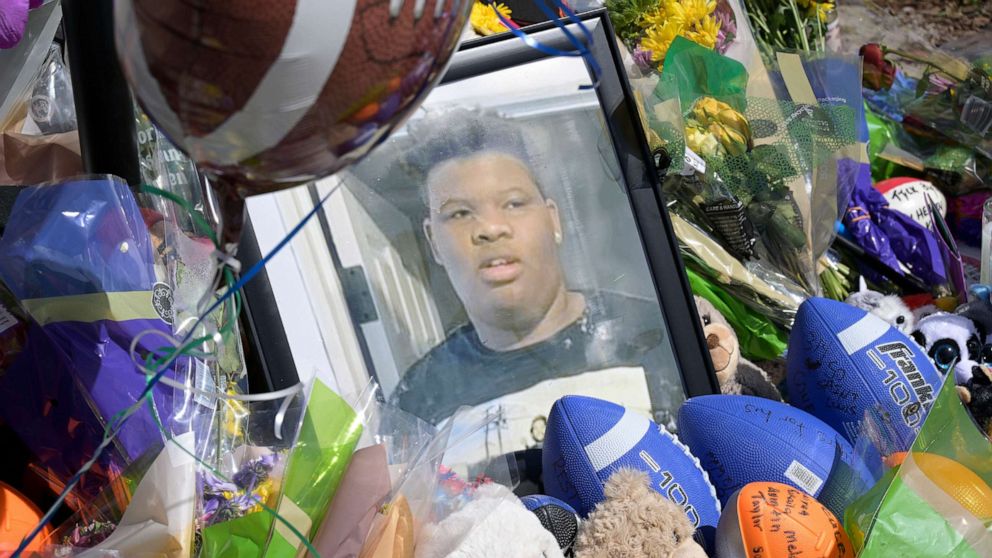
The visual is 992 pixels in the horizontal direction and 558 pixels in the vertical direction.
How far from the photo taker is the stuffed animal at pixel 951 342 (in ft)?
6.27

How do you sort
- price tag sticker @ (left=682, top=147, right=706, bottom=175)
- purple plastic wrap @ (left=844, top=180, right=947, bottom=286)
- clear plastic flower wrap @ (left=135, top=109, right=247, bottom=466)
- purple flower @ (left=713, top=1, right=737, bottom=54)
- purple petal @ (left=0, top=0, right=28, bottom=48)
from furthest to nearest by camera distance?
purple flower @ (left=713, top=1, right=737, bottom=54)
purple plastic wrap @ (left=844, top=180, right=947, bottom=286)
price tag sticker @ (left=682, top=147, right=706, bottom=175)
purple petal @ (left=0, top=0, right=28, bottom=48)
clear plastic flower wrap @ (left=135, top=109, right=247, bottom=466)

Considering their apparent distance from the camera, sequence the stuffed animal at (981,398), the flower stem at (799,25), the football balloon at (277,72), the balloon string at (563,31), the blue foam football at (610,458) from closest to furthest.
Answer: the football balloon at (277,72), the balloon string at (563,31), the blue foam football at (610,458), the stuffed animal at (981,398), the flower stem at (799,25)

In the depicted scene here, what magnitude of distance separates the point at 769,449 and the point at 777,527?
258 mm

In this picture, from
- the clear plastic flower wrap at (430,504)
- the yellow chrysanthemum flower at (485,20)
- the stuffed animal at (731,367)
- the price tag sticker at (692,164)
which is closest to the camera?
the clear plastic flower wrap at (430,504)

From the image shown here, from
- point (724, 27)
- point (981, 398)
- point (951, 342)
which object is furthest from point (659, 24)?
point (981, 398)

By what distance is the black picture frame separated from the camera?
185 centimetres

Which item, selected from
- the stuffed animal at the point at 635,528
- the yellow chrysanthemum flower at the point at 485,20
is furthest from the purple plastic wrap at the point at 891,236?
the stuffed animal at the point at 635,528

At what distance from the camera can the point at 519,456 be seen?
175cm

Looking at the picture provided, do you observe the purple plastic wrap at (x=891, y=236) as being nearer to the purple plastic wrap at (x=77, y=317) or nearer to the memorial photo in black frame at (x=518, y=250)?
the memorial photo in black frame at (x=518, y=250)

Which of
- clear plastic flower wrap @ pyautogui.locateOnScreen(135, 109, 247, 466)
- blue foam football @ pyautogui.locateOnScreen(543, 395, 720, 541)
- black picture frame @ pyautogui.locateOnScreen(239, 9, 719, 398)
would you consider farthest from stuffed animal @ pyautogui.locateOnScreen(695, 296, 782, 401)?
clear plastic flower wrap @ pyautogui.locateOnScreen(135, 109, 247, 466)

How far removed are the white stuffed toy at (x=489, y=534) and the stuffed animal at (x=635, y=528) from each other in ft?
0.23

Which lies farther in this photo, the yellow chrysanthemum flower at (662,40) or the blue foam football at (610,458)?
the yellow chrysanthemum flower at (662,40)

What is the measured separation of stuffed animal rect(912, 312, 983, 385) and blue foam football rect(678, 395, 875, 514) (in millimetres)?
495

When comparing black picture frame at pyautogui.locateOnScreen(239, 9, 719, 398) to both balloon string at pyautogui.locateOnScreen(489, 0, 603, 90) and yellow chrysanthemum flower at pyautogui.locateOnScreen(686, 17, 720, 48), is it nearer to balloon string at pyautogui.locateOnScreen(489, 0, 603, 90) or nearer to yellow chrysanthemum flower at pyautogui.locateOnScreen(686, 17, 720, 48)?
balloon string at pyautogui.locateOnScreen(489, 0, 603, 90)
